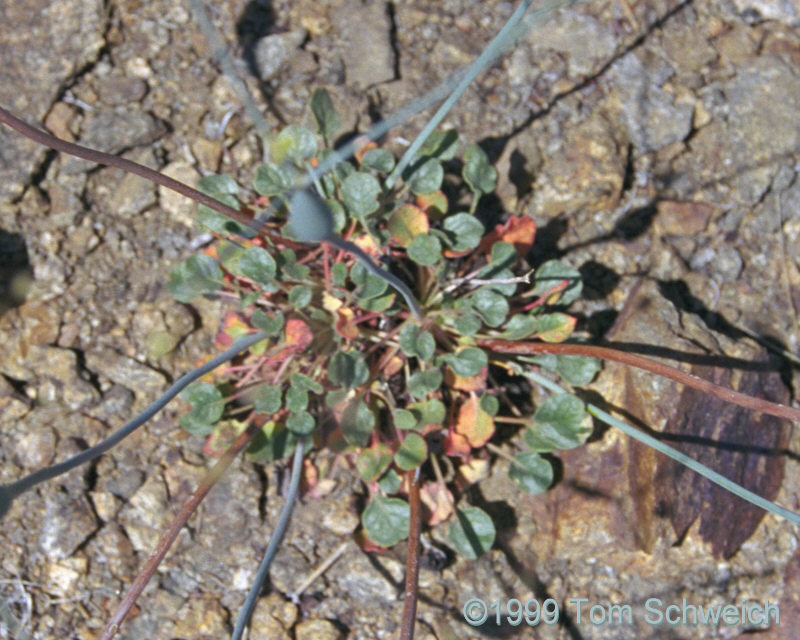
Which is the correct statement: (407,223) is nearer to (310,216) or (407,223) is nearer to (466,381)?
(466,381)

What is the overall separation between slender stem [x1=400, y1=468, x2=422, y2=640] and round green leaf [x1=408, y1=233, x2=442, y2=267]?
23.0 inches

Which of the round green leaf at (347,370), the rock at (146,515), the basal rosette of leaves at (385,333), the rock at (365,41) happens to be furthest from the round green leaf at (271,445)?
the rock at (365,41)

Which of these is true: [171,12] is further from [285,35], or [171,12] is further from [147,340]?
[147,340]

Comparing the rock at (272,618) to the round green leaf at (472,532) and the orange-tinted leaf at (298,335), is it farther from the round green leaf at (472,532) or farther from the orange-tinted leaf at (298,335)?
the orange-tinted leaf at (298,335)

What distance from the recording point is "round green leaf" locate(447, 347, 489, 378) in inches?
82.7

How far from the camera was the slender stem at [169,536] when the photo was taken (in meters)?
1.56

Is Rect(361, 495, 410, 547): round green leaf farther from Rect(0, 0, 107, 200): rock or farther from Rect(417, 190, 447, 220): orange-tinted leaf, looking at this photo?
Rect(0, 0, 107, 200): rock

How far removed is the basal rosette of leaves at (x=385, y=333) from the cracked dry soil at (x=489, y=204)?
185mm

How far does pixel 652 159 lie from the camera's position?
2768 mm

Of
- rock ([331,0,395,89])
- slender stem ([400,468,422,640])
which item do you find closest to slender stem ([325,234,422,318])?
slender stem ([400,468,422,640])

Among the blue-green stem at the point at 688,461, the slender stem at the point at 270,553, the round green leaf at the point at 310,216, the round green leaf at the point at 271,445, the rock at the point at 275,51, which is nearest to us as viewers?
the round green leaf at the point at 310,216

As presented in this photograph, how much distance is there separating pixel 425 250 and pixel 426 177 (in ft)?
0.92

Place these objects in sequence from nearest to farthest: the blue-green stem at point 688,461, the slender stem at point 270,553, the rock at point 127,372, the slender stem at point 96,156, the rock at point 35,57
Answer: the slender stem at point 96,156 → the blue-green stem at point 688,461 → the slender stem at point 270,553 → the rock at point 127,372 → the rock at point 35,57

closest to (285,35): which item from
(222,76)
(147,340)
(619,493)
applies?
(222,76)
